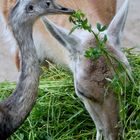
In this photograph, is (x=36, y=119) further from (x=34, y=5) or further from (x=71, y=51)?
(x=34, y=5)

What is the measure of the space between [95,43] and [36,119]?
1.02 m

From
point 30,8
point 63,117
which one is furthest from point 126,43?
point 30,8

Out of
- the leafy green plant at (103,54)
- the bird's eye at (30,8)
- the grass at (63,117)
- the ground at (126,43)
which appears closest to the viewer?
the leafy green plant at (103,54)

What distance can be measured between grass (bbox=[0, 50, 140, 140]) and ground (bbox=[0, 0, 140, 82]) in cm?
183

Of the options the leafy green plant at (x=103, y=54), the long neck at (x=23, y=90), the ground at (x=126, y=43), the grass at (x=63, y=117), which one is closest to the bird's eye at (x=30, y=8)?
the long neck at (x=23, y=90)

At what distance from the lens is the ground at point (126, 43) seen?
26.9 feet

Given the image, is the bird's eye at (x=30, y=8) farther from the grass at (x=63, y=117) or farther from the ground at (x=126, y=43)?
the ground at (x=126, y=43)

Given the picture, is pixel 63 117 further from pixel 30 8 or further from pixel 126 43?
pixel 126 43

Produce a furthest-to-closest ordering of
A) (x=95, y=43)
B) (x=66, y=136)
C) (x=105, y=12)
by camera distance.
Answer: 1. (x=105, y=12)
2. (x=66, y=136)
3. (x=95, y=43)

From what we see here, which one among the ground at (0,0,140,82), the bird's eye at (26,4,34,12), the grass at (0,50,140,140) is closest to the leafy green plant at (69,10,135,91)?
the bird's eye at (26,4,34,12)

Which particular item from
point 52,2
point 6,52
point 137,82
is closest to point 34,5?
point 52,2

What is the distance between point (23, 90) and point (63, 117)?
3.09ft

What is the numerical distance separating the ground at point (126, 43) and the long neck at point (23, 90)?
2.71 metres

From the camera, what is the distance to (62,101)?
20.0 feet
